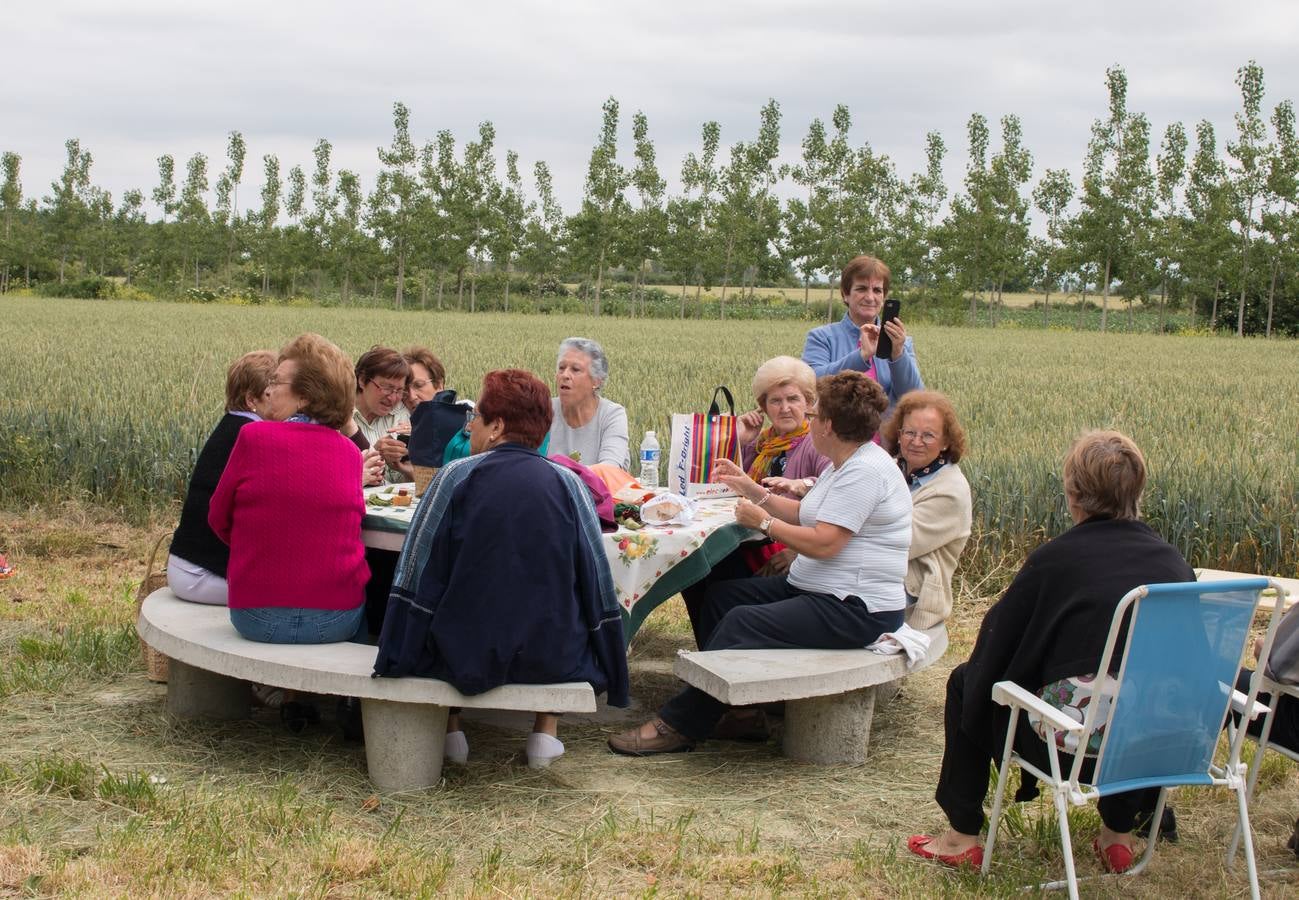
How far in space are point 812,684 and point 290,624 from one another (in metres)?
1.69

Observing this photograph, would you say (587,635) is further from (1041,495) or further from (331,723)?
(1041,495)

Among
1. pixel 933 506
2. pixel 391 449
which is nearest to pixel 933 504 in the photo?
pixel 933 506

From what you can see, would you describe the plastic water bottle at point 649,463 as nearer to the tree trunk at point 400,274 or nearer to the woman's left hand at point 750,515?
the woman's left hand at point 750,515

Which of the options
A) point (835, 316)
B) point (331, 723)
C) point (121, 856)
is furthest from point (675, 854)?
point (835, 316)

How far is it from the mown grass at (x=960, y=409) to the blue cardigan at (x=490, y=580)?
168 inches

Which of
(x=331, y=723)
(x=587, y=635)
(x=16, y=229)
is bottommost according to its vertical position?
(x=331, y=723)

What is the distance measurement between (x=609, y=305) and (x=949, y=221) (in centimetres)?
1526

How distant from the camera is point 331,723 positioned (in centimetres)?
459

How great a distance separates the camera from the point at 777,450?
531 cm

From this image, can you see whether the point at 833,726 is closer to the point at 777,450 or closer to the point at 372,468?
the point at 777,450

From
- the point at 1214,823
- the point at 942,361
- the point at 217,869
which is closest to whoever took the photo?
the point at 217,869

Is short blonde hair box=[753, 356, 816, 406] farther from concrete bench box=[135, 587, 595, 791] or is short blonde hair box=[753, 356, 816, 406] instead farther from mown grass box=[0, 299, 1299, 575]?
mown grass box=[0, 299, 1299, 575]

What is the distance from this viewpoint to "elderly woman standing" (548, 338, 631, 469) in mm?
5520

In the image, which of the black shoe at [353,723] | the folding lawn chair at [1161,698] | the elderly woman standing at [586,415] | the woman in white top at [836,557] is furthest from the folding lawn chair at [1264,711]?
the elderly woman standing at [586,415]
